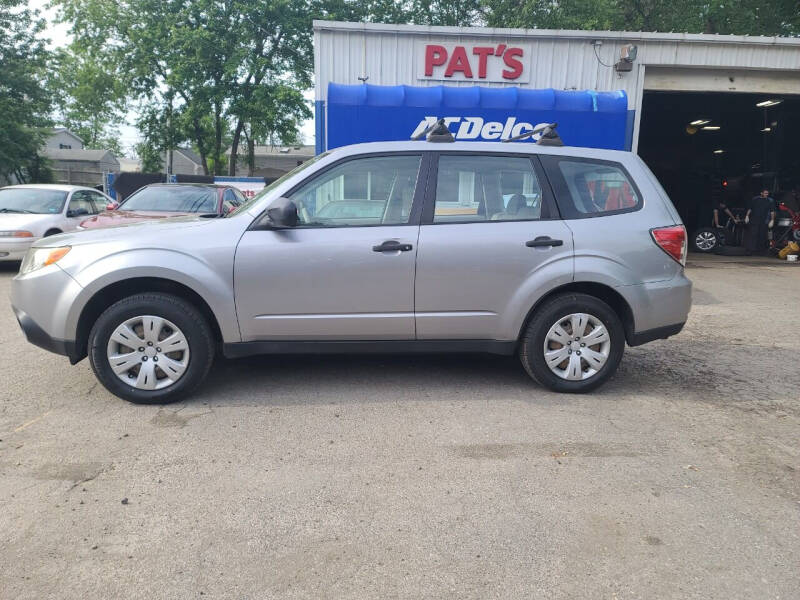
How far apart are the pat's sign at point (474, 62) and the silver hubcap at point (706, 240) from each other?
7.95 m

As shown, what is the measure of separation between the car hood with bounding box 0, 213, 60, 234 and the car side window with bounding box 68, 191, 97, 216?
2.28 feet

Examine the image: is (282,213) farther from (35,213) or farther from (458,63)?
(458,63)

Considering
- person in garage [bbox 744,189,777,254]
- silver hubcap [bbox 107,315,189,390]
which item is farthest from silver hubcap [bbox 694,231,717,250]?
silver hubcap [bbox 107,315,189,390]

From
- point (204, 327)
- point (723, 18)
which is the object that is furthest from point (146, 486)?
point (723, 18)

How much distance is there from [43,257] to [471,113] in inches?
304

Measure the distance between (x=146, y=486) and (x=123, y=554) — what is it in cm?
58

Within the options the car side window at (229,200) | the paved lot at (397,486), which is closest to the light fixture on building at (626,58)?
the car side window at (229,200)

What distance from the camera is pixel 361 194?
448cm

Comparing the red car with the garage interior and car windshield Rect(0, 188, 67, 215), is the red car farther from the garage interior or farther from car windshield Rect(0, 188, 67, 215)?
the garage interior

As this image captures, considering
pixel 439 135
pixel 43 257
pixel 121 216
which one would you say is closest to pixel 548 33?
pixel 121 216

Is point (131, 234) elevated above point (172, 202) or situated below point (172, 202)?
below

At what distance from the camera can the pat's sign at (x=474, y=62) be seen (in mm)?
12242

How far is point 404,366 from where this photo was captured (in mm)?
5176

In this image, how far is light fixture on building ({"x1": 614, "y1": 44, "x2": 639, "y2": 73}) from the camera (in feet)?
40.2
